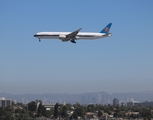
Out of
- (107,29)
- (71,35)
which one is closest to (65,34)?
(71,35)

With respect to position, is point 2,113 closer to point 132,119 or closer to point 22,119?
point 22,119

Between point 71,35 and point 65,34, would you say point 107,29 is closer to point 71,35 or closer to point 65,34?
point 65,34

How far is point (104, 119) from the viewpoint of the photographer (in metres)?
172

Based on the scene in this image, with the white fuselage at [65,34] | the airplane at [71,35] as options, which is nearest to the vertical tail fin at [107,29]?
the airplane at [71,35]

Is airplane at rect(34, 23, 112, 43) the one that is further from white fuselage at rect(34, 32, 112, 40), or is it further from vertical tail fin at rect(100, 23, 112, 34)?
vertical tail fin at rect(100, 23, 112, 34)

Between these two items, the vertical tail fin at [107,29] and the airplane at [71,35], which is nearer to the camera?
the airplane at [71,35]

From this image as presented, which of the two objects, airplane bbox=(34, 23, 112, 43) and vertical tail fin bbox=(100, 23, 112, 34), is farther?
vertical tail fin bbox=(100, 23, 112, 34)

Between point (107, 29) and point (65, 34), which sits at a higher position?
point (107, 29)

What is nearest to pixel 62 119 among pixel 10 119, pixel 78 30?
pixel 10 119

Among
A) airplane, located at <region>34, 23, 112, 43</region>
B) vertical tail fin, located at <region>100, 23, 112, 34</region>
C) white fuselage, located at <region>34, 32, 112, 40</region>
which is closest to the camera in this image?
airplane, located at <region>34, 23, 112, 43</region>

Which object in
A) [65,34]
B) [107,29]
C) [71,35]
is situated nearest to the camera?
[71,35]

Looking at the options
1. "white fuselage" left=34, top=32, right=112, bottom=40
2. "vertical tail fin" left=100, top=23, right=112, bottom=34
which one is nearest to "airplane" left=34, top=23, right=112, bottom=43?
"white fuselage" left=34, top=32, right=112, bottom=40

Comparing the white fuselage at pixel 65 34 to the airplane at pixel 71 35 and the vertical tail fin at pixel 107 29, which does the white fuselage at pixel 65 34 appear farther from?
the vertical tail fin at pixel 107 29

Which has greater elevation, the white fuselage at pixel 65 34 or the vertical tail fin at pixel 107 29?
the vertical tail fin at pixel 107 29
